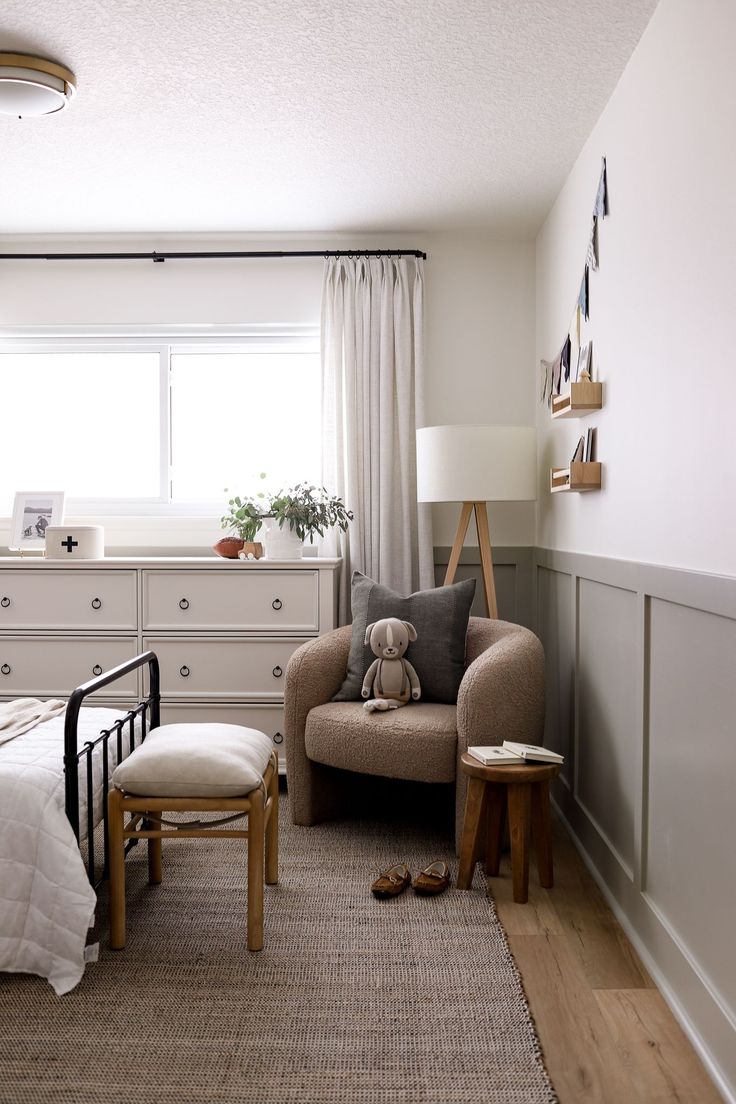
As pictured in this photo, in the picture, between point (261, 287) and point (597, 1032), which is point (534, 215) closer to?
point (261, 287)

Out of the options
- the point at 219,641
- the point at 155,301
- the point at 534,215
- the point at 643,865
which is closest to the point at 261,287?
the point at 155,301

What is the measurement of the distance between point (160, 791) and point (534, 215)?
292cm

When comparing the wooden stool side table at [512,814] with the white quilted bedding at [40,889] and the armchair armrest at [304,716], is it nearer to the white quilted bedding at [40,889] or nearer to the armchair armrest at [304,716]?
the armchair armrest at [304,716]

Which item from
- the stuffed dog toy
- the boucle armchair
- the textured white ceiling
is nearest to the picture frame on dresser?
the textured white ceiling

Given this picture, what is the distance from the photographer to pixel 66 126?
292cm

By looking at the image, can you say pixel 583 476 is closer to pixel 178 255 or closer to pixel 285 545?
pixel 285 545

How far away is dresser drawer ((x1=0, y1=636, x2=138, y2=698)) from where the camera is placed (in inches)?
149

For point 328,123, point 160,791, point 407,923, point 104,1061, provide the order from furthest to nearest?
point 328,123
point 407,923
point 160,791
point 104,1061

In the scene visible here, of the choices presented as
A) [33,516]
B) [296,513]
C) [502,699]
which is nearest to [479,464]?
[296,513]

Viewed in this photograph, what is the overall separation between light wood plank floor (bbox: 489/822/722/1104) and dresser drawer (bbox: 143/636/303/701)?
4.55ft

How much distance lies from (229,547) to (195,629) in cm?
40

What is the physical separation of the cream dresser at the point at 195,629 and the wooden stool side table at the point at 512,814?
125 centimetres

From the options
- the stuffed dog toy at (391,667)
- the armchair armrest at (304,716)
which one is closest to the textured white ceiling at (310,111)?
the stuffed dog toy at (391,667)

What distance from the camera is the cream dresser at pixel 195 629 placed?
3758mm
